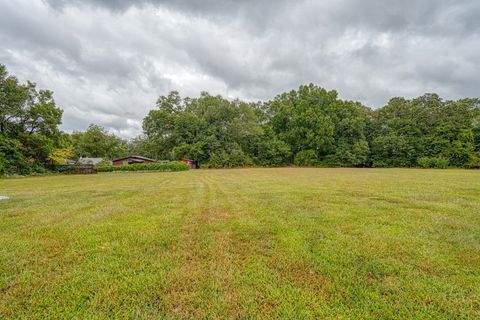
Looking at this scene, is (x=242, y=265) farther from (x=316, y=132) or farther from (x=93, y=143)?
(x=93, y=143)

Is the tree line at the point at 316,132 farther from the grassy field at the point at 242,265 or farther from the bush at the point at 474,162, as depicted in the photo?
the grassy field at the point at 242,265

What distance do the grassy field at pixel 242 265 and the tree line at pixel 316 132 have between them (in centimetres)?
3298

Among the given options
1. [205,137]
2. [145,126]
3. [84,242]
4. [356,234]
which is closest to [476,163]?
[205,137]

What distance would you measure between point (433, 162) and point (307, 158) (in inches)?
761

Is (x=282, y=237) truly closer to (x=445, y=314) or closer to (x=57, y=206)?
(x=445, y=314)

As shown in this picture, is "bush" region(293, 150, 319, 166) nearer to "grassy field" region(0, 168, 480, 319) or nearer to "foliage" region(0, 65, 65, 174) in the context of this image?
"foliage" region(0, 65, 65, 174)

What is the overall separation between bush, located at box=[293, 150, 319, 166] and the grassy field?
37.9m

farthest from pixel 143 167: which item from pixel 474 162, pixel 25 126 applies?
pixel 474 162

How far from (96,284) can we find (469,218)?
6715 mm

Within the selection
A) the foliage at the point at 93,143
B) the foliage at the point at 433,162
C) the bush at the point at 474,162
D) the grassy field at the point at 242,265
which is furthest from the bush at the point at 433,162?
the foliage at the point at 93,143

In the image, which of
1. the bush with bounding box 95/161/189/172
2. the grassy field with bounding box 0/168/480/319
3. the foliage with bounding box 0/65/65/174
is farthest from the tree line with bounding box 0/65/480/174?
the grassy field with bounding box 0/168/480/319

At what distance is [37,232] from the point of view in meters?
3.91

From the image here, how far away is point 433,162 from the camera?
35.6 m

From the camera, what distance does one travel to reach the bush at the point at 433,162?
34781mm
